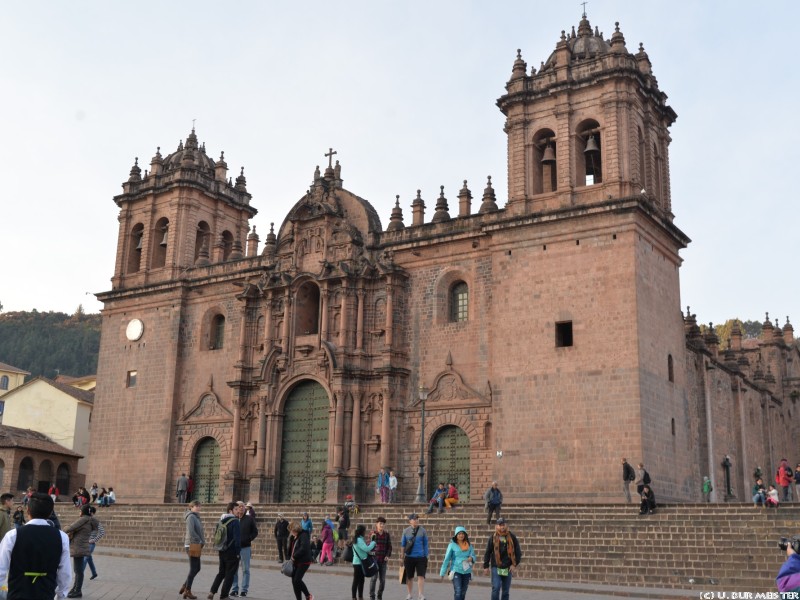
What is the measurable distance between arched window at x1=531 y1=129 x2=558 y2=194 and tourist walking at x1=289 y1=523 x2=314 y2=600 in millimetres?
17338

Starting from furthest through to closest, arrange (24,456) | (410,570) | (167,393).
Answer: (24,456) < (167,393) < (410,570)

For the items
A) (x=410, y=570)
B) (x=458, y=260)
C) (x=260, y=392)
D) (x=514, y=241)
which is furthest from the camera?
(x=260, y=392)

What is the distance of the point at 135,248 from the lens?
37969mm

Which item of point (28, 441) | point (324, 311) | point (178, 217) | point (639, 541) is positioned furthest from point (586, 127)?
point (28, 441)

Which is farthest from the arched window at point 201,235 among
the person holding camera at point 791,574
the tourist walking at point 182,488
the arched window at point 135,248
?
the person holding camera at point 791,574

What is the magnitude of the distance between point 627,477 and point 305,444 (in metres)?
12.4

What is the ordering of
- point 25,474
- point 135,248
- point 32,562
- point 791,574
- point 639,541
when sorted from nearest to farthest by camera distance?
1. point 32,562
2. point 791,574
3. point 639,541
4. point 135,248
5. point 25,474

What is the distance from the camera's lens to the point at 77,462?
4478 cm

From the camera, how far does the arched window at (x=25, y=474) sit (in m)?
41.0

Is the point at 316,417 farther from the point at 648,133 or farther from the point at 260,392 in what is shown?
the point at 648,133

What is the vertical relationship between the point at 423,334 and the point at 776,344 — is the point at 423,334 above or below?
below

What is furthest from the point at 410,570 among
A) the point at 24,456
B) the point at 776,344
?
the point at 776,344

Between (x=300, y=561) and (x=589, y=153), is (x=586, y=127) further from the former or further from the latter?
(x=300, y=561)

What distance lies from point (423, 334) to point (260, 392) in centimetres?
654
